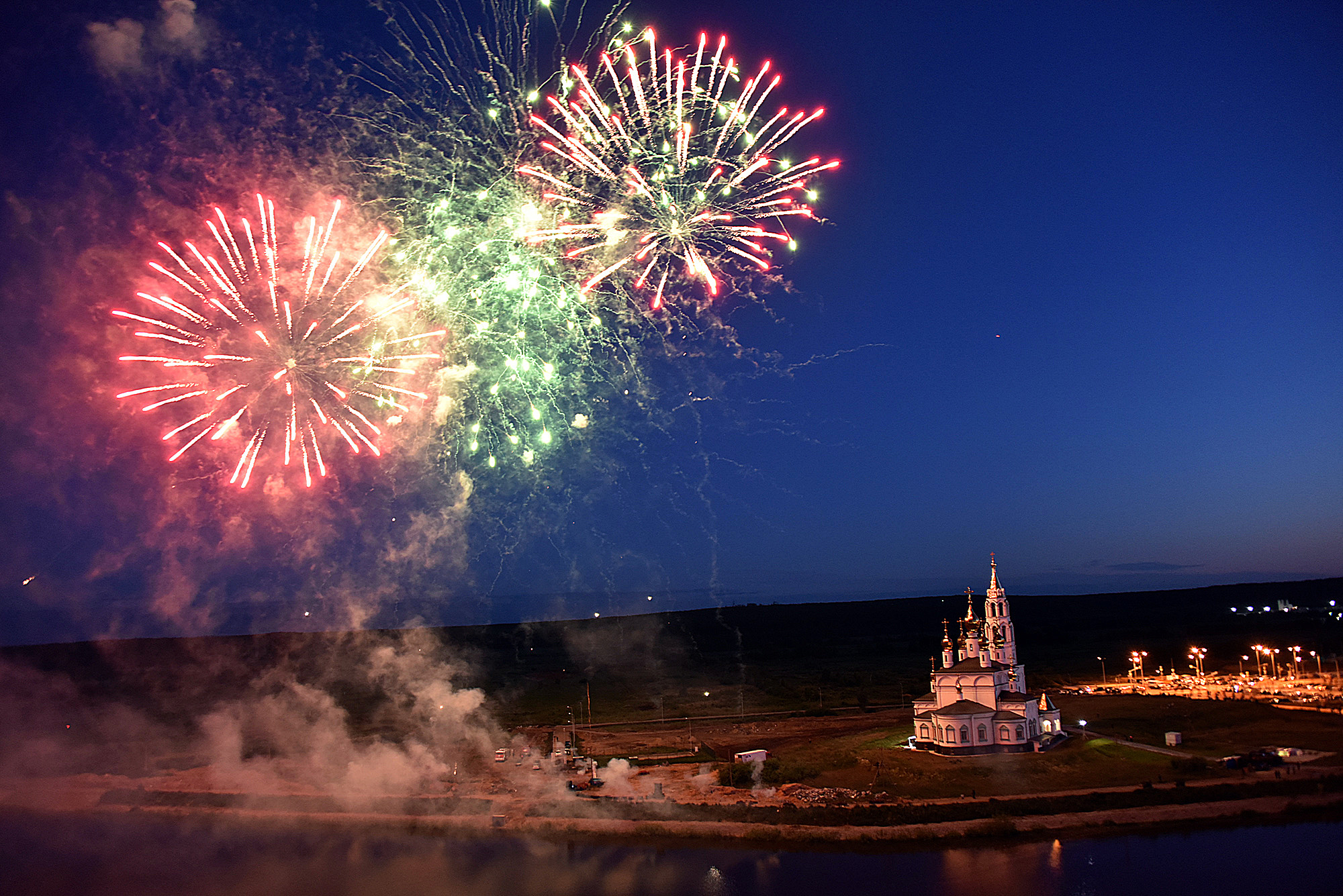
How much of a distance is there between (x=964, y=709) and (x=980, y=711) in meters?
0.82

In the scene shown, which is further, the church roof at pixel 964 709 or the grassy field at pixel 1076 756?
the church roof at pixel 964 709

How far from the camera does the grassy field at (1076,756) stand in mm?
38406

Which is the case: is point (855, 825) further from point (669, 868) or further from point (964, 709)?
point (964, 709)

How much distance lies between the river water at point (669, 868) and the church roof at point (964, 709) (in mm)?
10592

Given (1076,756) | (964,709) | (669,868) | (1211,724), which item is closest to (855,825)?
(669,868)

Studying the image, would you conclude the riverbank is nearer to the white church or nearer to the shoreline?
the shoreline

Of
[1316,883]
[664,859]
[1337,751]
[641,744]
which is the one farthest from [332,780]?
[1337,751]

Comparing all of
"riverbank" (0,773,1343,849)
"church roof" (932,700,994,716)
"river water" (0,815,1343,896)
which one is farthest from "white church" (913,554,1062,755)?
"river water" (0,815,1343,896)

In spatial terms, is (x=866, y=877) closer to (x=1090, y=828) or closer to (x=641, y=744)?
(x=1090, y=828)

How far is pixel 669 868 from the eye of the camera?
3281cm

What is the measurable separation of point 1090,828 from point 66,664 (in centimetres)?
14159

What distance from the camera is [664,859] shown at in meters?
33.7

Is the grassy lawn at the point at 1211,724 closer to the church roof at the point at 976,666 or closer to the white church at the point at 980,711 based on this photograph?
the white church at the point at 980,711

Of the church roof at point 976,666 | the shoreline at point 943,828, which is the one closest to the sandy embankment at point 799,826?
the shoreline at point 943,828
